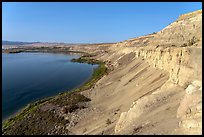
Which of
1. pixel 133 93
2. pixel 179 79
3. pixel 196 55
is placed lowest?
pixel 133 93

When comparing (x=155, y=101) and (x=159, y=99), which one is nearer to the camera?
(x=155, y=101)

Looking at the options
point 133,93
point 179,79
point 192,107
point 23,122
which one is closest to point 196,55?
point 179,79

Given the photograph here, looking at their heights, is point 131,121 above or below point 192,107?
below

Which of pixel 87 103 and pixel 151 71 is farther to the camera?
pixel 151 71

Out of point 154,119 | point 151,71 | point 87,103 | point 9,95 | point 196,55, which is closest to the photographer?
point 154,119

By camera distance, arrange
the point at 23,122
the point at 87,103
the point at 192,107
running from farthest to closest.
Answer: the point at 87,103
the point at 23,122
the point at 192,107

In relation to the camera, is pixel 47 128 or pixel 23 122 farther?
pixel 23 122

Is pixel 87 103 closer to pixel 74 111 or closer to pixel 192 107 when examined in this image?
pixel 74 111

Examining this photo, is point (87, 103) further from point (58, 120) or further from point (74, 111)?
point (58, 120)

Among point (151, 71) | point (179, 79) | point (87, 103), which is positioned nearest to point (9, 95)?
point (87, 103)
